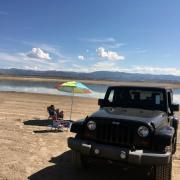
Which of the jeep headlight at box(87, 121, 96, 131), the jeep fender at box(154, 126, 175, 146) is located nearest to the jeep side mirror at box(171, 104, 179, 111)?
the jeep fender at box(154, 126, 175, 146)

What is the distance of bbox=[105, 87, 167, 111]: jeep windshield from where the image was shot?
7958 millimetres

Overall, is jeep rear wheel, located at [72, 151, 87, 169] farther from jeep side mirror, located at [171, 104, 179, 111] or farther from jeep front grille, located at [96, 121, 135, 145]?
jeep side mirror, located at [171, 104, 179, 111]

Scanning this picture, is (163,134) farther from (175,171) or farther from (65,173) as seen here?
(65,173)

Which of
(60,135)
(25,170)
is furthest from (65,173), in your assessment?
(60,135)

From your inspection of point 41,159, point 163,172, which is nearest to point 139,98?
point 163,172

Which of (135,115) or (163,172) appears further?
(135,115)

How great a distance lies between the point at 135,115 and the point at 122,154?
3.53 feet

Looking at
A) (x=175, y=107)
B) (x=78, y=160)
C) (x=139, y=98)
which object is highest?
(x=139, y=98)

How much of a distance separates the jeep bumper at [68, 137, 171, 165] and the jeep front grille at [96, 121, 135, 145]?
205 millimetres

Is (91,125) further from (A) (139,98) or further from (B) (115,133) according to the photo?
(A) (139,98)

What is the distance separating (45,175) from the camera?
7.11 metres

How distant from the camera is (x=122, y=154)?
245 inches

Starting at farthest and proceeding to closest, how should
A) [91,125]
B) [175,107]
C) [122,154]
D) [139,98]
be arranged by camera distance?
[139,98] → [175,107] → [91,125] → [122,154]

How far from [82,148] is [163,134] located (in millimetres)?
1750
